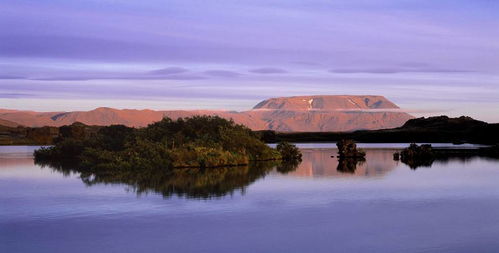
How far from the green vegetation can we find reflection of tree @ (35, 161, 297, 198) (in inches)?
75.2

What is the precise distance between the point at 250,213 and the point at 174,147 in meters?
28.6

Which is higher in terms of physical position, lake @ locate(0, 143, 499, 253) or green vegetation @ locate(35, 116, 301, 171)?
green vegetation @ locate(35, 116, 301, 171)

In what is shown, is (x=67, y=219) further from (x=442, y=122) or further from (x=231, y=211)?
(x=442, y=122)

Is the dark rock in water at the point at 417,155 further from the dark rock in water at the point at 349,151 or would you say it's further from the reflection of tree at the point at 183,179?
the reflection of tree at the point at 183,179

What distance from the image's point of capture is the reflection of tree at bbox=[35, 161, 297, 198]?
32800 millimetres

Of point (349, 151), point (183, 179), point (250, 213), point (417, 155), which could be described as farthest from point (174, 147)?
point (250, 213)

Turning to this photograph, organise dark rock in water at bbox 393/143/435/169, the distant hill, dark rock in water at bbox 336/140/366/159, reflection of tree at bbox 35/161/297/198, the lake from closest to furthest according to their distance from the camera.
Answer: the lake < reflection of tree at bbox 35/161/297/198 < dark rock in water at bbox 393/143/435/169 < dark rock in water at bbox 336/140/366/159 < the distant hill

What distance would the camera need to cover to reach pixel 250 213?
24953mm

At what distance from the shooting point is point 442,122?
7402 inches

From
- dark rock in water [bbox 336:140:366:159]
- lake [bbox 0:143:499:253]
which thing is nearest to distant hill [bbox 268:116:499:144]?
dark rock in water [bbox 336:140:366:159]

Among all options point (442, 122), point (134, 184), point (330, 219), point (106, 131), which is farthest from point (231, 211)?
point (442, 122)

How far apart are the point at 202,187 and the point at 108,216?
10.4 metres

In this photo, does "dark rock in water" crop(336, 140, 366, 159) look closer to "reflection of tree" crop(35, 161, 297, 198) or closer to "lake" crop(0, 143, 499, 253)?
"reflection of tree" crop(35, 161, 297, 198)

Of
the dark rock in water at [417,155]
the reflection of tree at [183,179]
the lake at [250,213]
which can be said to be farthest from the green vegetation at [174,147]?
the dark rock in water at [417,155]
